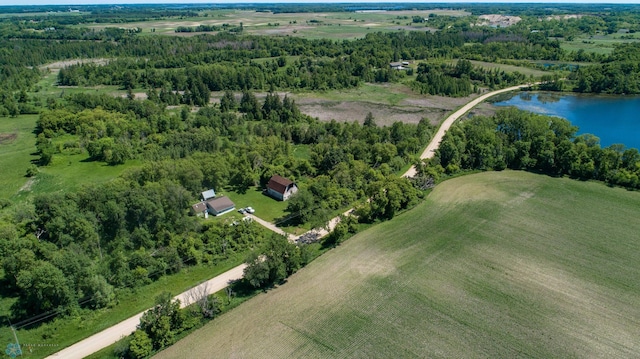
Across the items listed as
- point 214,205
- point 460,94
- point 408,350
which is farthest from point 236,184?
point 460,94

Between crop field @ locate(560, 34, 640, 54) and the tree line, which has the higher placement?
crop field @ locate(560, 34, 640, 54)

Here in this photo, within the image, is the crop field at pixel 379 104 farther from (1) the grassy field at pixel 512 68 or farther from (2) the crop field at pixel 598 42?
(2) the crop field at pixel 598 42

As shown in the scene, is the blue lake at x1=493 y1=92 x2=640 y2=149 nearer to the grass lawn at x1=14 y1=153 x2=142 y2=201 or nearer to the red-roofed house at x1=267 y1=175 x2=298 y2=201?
the red-roofed house at x1=267 y1=175 x2=298 y2=201

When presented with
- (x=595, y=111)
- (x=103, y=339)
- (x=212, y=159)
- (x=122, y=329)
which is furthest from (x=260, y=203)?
(x=595, y=111)

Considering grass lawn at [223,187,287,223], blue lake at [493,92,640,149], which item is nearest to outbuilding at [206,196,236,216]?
grass lawn at [223,187,287,223]

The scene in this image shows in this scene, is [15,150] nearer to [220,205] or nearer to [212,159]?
[212,159]

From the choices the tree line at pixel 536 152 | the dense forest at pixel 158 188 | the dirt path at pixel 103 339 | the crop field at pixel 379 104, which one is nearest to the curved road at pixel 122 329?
the dirt path at pixel 103 339

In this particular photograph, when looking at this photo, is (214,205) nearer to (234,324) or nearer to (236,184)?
(236,184)
